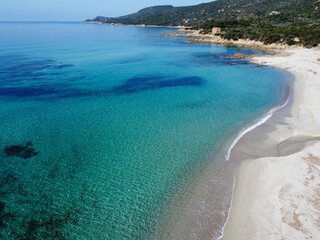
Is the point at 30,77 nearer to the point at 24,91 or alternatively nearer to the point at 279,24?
the point at 24,91

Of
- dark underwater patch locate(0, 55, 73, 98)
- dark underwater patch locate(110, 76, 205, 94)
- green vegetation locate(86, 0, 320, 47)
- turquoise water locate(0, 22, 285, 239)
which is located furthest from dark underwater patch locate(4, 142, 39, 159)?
green vegetation locate(86, 0, 320, 47)

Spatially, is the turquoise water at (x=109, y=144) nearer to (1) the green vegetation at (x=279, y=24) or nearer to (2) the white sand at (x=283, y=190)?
(2) the white sand at (x=283, y=190)

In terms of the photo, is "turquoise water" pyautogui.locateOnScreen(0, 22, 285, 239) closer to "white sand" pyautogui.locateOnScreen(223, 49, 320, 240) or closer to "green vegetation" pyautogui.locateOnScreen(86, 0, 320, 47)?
"white sand" pyautogui.locateOnScreen(223, 49, 320, 240)

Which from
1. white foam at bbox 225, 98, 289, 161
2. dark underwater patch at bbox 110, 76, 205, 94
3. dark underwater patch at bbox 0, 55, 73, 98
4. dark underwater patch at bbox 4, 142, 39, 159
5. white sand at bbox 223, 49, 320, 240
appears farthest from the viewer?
dark underwater patch at bbox 110, 76, 205, 94

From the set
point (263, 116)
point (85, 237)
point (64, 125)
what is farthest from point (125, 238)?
point (263, 116)

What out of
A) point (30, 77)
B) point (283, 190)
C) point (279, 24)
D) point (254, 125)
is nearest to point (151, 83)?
point (254, 125)

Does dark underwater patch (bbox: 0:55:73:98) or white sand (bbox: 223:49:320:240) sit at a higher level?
white sand (bbox: 223:49:320:240)

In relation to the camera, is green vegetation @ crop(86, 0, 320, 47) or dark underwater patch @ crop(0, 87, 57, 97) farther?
green vegetation @ crop(86, 0, 320, 47)
